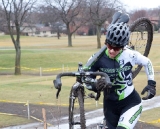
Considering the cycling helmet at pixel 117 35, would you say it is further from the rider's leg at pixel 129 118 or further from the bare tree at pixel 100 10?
the bare tree at pixel 100 10

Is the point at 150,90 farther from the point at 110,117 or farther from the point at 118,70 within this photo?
the point at 110,117

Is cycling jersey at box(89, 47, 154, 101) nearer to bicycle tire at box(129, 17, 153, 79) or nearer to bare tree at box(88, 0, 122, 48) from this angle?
bicycle tire at box(129, 17, 153, 79)

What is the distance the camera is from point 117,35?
3988 mm

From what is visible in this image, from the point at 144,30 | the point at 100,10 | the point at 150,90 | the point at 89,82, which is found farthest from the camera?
the point at 100,10

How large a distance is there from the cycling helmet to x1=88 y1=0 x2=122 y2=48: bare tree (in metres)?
53.3

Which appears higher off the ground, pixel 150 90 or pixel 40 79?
pixel 150 90

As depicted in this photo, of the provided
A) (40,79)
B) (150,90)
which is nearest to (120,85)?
(150,90)

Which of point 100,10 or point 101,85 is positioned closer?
point 101,85

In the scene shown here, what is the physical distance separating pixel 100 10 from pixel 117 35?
56485 mm

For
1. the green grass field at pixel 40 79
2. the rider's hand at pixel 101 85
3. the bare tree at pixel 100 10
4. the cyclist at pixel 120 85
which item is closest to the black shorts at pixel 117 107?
the cyclist at pixel 120 85

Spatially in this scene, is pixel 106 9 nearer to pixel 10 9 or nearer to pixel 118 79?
pixel 10 9

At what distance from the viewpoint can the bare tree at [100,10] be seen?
57.5 metres

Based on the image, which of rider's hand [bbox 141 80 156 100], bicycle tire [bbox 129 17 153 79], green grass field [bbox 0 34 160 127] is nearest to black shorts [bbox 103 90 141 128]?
rider's hand [bbox 141 80 156 100]

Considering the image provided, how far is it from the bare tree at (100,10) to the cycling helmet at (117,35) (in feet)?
175
